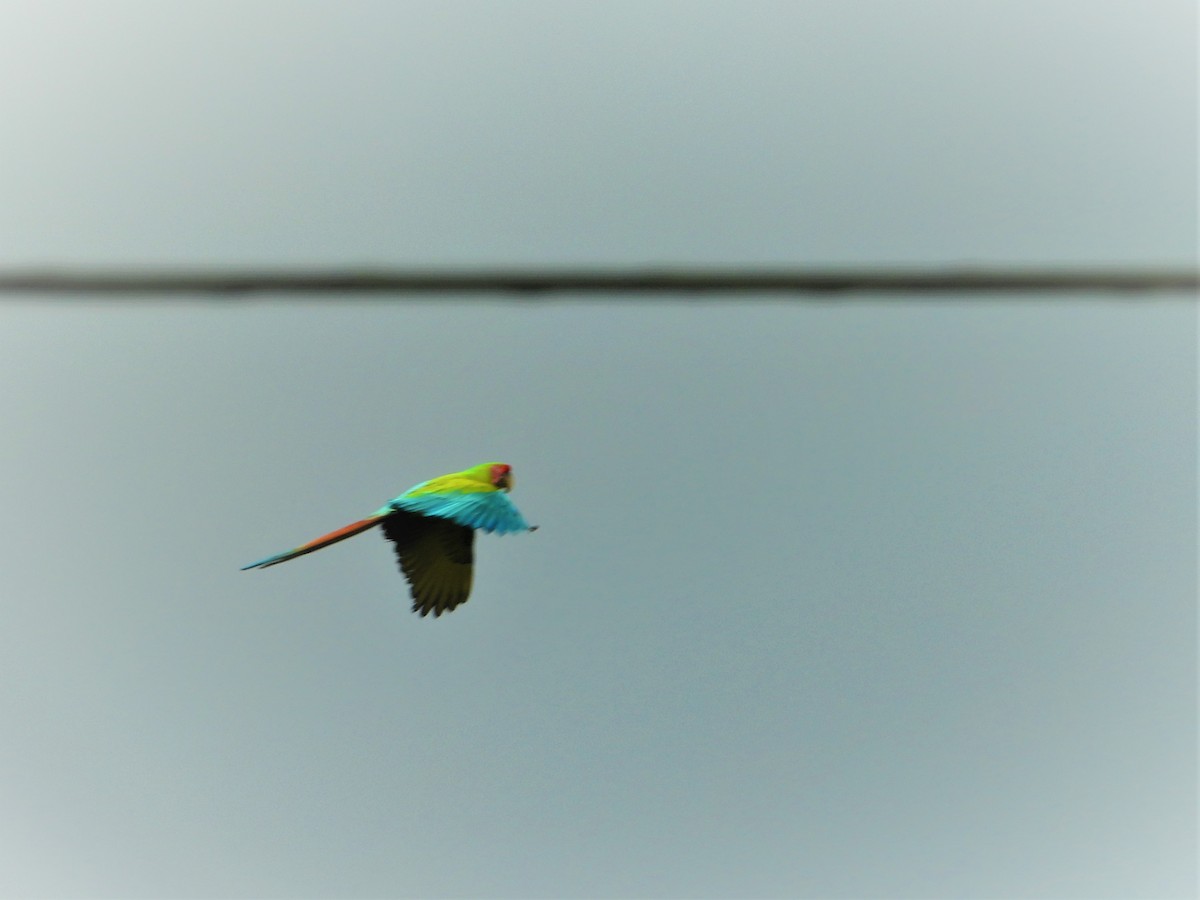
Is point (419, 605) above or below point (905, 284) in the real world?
below

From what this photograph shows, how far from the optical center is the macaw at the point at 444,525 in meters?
8.45

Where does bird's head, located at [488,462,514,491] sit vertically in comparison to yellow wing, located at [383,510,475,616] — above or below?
above

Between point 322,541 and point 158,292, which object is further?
point 322,541

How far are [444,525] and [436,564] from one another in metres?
0.32

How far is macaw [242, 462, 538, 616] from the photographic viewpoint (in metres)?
8.45

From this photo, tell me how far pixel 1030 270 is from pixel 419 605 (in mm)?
6942

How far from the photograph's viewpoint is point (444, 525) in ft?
28.7

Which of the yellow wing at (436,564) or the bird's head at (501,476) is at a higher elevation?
the bird's head at (501,476)

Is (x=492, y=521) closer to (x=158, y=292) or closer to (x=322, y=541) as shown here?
(x=322, y=541)

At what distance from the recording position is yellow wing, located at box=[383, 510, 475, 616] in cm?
881

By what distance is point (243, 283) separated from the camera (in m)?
2.58

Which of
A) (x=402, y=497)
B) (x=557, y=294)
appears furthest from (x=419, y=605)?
(x=557, y=294)

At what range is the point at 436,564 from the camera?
8859mm

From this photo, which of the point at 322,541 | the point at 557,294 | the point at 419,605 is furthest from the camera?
the point at 419,605
